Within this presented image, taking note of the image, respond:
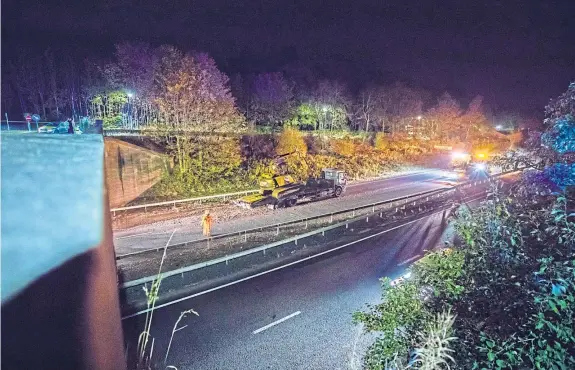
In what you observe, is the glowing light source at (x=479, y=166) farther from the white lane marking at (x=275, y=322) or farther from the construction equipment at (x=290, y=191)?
→ the white lane marking at (x=275, y=322)

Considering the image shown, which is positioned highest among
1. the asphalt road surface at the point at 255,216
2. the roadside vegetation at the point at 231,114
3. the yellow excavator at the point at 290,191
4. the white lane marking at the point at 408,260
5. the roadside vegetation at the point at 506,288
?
the roadside vegetation at the point at 231,114

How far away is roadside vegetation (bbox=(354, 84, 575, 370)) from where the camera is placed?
13.3 feet

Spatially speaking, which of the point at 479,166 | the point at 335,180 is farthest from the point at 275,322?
the point at 479,166

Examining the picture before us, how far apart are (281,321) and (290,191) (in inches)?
464

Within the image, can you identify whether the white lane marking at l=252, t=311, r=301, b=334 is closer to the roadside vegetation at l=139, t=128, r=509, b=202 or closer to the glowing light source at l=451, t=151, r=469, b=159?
the roadside vegetation at l=139, t=128, r=509, b=202

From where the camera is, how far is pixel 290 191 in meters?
20.3

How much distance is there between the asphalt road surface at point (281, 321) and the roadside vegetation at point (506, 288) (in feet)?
4.16

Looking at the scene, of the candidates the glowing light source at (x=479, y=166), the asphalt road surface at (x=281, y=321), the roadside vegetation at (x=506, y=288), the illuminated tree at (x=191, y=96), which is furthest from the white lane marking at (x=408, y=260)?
the glowing light source at (x=479, y=166)

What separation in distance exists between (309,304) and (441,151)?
36.1 meters

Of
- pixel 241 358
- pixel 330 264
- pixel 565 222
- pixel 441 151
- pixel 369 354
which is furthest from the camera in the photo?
pixel 441 151

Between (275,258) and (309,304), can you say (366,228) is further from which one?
(309,304)

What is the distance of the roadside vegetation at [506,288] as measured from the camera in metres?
4.04

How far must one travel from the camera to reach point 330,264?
1252cm

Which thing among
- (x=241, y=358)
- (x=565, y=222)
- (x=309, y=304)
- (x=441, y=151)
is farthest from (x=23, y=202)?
(x=441, y=151)
